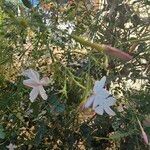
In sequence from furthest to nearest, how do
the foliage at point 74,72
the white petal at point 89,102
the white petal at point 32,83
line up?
the foliage at point 74,72 < the white petal at point 32,83 < the white petal at point 89,102

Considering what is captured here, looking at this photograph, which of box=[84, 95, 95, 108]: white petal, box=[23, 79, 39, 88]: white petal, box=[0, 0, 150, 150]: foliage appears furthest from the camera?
box=[0, 0, 150, 150]: foliage

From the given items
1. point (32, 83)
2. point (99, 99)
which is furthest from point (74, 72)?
point (99, 99)

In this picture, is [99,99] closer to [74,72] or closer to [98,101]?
[98,101]

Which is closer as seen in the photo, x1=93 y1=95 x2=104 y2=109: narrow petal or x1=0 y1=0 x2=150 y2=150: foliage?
x1=93 y1=95 x2=104 y2=109: narrow petal

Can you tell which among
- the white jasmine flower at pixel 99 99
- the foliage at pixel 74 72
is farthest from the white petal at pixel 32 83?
the foliage at pixel 74 72

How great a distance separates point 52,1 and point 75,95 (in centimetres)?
31

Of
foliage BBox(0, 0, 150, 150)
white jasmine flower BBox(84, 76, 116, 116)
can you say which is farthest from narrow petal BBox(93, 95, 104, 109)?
foliage BBox(0, 0, 150, 150)

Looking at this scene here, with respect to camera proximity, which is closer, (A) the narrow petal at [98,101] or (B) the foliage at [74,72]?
(A) the narrow petal at [98,101]

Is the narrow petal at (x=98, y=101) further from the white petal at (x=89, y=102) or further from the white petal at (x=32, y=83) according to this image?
the white petal at (x=32, y=83)

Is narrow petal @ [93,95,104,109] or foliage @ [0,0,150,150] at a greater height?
narrow petal @ [93,95,104,109]

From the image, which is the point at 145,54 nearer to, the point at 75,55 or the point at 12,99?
the point at 75,55

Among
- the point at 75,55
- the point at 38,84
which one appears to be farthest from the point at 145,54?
the point at 38,84

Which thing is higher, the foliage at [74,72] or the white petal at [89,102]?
the white petal at [89,102]

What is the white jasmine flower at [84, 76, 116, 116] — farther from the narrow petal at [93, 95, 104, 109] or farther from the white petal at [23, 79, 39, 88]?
the white petal at [23, 79, 39, 88]
